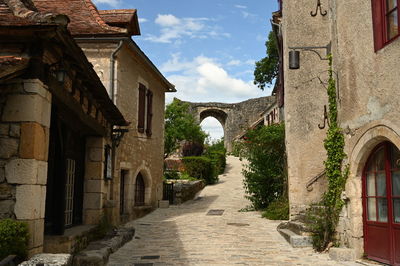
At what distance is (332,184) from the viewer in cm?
672

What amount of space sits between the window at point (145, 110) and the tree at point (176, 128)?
9.62 m

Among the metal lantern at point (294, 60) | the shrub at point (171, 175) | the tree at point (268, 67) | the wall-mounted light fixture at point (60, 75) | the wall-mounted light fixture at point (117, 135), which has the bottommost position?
the shrub at point (171, 175)

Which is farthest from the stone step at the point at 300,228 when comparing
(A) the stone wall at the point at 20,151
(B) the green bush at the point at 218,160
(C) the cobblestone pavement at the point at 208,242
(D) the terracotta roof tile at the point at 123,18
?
(B) the green bush at the point at 218,160

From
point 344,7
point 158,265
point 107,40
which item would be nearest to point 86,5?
point 107,40

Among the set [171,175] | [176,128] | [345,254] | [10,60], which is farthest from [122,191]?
[176,128]

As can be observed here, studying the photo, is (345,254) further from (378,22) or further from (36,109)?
(36,109)

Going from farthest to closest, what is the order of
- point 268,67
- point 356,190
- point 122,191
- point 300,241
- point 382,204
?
point 268,67 → point 122,191 → point 300,241 → point 356,190 → point 382,204

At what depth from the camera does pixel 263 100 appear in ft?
127

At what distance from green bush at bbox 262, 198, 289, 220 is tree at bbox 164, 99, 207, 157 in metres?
11.2

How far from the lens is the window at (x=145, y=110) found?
1198 centimetres

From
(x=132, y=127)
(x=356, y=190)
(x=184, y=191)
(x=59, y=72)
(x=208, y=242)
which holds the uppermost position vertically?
(x=132, y=127)

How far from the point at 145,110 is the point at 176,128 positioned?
1080 cm

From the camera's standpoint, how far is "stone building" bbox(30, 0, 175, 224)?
9.86 metres

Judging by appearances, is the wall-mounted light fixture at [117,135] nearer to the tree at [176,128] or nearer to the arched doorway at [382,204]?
the arched doorway at [382,204]
